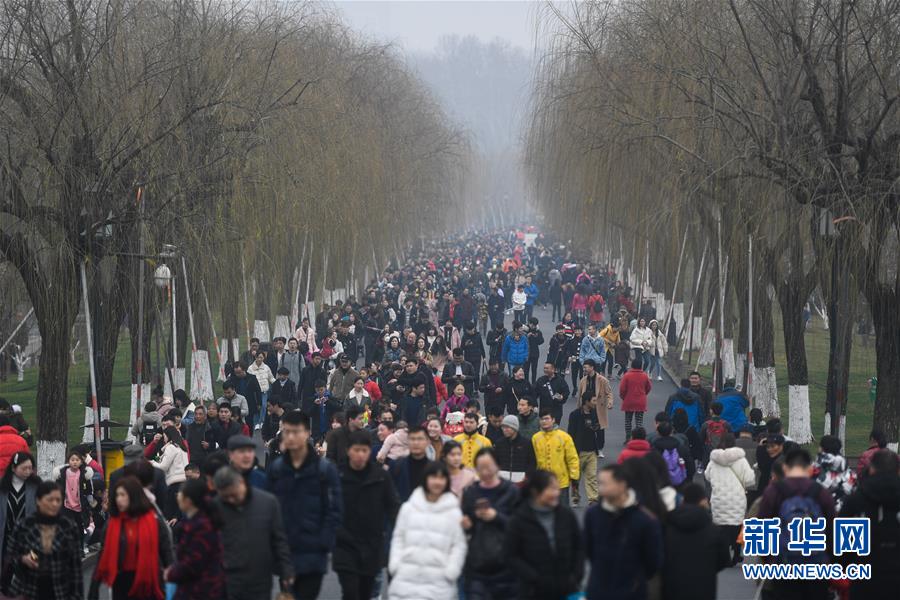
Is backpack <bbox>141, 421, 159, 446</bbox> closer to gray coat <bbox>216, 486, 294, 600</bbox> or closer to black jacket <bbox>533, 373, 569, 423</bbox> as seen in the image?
black jacket <bbox>533, 373, 569, 423</bbox>

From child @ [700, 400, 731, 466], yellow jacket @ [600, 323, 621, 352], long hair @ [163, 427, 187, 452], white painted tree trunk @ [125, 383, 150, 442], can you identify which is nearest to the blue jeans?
yellow jacket @ [600, 323, 621, 352]

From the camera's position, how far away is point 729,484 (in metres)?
13.4

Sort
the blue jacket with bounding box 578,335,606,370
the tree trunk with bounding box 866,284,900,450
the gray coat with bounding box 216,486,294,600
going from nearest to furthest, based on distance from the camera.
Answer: the gray coat with bounding box 216,486,294,600, the tree trunk with bounding box 866,284,900,450, the blue jacket with bounding box 578,335,606,370

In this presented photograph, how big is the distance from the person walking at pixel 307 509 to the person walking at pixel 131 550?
82 centimetres

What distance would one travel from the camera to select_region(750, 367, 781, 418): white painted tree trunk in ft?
82.5

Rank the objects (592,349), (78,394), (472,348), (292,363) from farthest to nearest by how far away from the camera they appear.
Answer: (78,394) < (472,348) < (592,349) < (292,363)

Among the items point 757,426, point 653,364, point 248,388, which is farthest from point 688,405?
point 653,364

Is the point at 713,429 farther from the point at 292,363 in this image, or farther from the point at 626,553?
the point at 626,553

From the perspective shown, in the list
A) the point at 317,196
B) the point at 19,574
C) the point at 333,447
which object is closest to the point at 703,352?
the point at 317,196

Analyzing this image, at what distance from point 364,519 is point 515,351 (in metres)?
16.2

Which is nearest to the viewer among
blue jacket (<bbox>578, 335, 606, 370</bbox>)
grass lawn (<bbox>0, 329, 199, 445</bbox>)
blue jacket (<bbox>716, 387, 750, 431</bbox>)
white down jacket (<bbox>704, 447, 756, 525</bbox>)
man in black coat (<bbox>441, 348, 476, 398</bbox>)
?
white down jacket (<bbox>704, 447, 756, 525</bbox>)

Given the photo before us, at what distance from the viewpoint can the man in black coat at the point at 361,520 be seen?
10.3m

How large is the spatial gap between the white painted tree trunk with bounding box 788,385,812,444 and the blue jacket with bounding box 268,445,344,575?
14.0m

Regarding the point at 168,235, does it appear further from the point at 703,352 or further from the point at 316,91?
the point at 703,352
